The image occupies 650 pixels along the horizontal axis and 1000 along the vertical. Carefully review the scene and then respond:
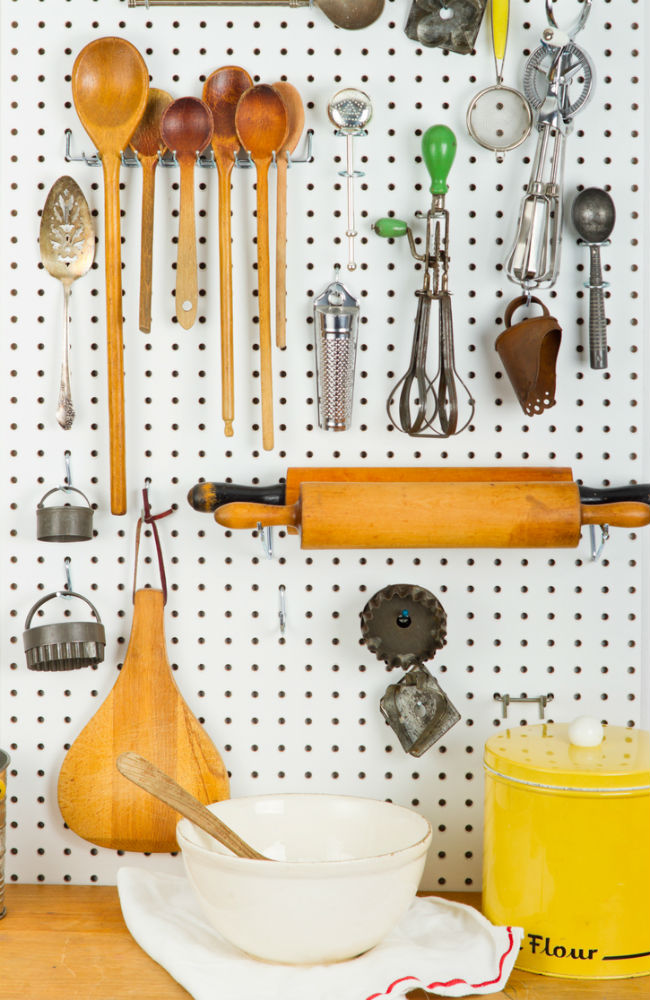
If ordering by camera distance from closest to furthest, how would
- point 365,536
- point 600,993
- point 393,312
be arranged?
point 600,993, point 365,536, point 393,312

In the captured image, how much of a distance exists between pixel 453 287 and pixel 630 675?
1.99ft

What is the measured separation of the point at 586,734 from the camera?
1.13m

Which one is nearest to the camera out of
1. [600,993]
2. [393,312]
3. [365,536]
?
[600,993]

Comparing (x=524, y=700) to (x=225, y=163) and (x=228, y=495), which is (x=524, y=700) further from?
(x=225, y=163)

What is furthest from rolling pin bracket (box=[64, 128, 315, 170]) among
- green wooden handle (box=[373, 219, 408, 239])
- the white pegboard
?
green wooden handle (box=[373, 219, 408, 239])

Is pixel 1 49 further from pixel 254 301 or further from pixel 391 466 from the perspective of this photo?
pixel 391 466

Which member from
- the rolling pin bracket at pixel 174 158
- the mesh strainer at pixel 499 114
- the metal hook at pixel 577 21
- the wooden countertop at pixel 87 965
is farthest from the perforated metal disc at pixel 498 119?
the wooden countertop at pixel 87 965

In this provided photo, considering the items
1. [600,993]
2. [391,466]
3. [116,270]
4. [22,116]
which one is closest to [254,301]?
[116,270]

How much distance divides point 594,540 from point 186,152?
768 mm

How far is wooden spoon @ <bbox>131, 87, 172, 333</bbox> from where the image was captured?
1.27 metres

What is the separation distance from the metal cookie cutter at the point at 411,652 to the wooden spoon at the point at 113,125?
1.27ft

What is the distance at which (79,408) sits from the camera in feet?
4.35

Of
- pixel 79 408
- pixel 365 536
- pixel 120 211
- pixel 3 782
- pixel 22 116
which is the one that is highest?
pixel 22 116

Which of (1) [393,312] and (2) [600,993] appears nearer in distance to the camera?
(2) [600,993]
